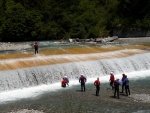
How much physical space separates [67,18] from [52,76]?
42.8 meters

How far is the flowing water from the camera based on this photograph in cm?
3049

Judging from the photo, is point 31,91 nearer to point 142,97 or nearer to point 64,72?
point 64,72

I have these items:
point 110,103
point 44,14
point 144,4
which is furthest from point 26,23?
point 110,103

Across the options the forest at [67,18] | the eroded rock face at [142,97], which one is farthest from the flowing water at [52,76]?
the forest at [67,18]

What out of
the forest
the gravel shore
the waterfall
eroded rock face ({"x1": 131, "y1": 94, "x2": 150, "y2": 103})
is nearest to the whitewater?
the waterfall

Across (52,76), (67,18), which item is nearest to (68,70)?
(52,76)

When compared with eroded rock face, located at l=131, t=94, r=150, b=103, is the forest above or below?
above

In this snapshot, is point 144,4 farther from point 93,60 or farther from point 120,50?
point 93,60

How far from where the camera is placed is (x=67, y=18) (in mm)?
78500

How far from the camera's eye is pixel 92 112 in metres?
25.0

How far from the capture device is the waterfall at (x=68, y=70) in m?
34.4

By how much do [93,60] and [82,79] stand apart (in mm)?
10755

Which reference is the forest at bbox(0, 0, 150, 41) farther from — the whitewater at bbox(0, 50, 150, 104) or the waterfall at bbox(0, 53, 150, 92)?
the waterfall at bbox(0, 53, 150, 92)

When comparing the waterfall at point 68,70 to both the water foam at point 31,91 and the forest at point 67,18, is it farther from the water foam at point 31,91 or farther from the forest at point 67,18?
the forest at point 67,18
